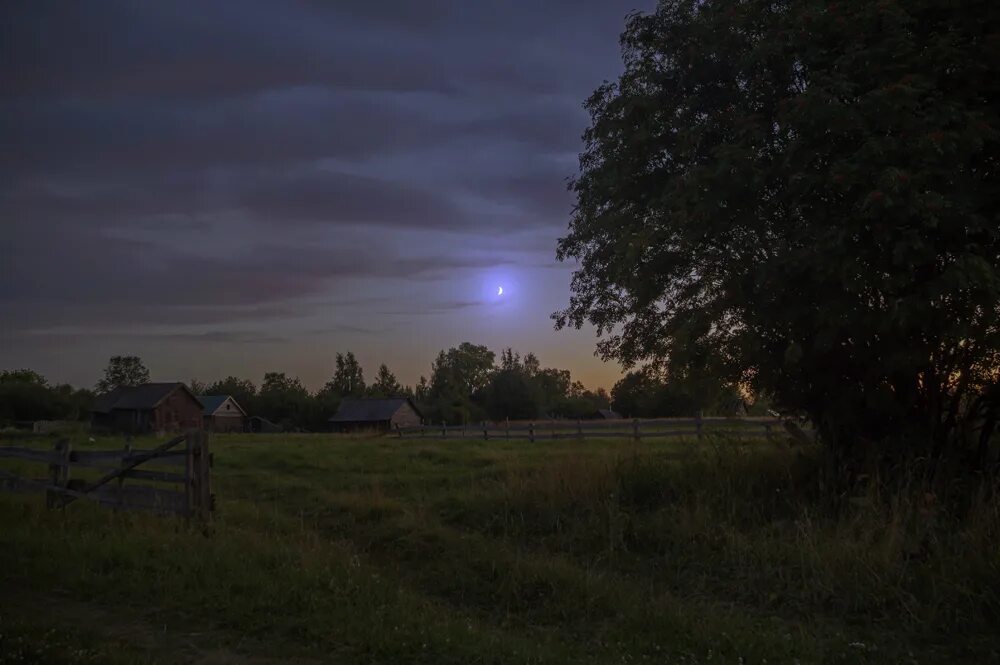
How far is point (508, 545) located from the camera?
1011 centimetres

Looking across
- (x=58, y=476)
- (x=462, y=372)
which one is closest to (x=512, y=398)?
(x=462, y=372)

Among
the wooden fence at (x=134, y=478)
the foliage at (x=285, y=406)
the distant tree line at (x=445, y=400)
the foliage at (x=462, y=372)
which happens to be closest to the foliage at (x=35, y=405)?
the distant tree line at (x=445, y=400)

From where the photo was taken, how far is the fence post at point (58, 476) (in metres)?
13.0

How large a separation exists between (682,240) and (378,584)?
6.04 m

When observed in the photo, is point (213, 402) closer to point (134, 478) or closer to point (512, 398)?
point (512, 398)

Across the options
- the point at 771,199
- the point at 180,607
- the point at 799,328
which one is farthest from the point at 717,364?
the point at 180,607

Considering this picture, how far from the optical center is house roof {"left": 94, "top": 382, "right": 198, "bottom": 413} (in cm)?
7500

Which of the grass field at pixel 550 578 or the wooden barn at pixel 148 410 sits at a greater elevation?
the wooden barn at pixel 148 410

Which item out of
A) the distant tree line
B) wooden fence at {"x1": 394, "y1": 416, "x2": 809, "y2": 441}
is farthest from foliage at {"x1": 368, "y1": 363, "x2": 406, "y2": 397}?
wooden fence at {"x1": 394, "y1": 416, "x2": 809, "y2": 441}

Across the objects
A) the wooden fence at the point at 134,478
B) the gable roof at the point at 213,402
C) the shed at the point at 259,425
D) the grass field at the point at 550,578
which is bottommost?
the shed at the point at 259,425

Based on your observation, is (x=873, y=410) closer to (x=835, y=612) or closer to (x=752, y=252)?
(x=752, y=252)

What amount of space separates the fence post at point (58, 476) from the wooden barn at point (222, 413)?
256 ft

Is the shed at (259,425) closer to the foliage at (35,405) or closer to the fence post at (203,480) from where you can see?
the foliage at (35,405)

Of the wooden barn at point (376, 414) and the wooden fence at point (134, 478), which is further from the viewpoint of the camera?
the wooden barn at point (376, 414)
